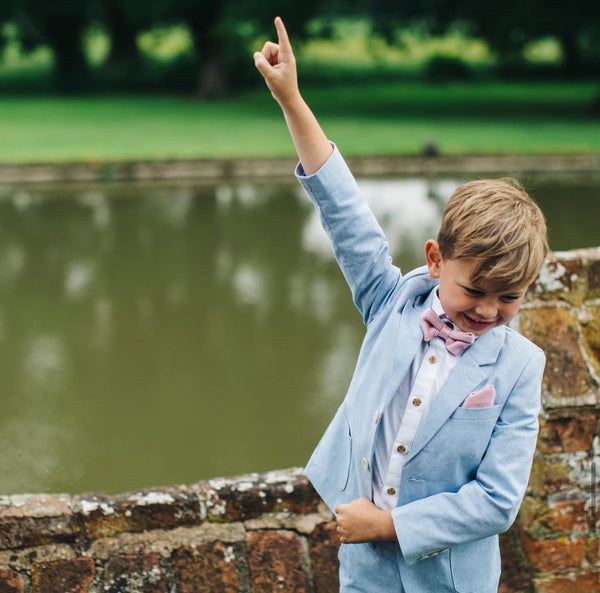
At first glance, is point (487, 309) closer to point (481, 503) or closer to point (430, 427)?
point (430, 427)

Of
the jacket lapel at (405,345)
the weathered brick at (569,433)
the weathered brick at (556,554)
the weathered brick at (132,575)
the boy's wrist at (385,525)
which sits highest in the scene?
the jacket lapel at (405,345)

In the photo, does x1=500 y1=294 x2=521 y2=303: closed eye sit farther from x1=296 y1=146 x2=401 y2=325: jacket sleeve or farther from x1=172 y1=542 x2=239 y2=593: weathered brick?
x1=172 y1=542 x2=239 y2=593: weathered brick

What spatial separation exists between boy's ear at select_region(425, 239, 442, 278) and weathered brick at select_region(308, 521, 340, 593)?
0.84m

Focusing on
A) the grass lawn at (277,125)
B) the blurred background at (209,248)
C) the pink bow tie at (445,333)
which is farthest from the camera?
the grass lawn at (277,125)

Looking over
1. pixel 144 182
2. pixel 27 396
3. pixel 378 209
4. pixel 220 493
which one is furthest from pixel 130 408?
pixel 144 182

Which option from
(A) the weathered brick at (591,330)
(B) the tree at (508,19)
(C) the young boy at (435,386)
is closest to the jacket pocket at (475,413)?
(C) the young boy at (435,386)

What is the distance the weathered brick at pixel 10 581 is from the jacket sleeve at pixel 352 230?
109 cm

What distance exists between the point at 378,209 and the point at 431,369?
862cm

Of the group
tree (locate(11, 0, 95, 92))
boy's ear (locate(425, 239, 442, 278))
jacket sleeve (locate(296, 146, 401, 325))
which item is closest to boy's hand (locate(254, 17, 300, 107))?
jacket sleeve (locate(296, 146, 401, 325))

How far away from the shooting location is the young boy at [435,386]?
179 centimetres

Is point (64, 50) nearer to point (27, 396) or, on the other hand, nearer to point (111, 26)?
point (111, 26)

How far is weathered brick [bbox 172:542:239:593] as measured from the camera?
228 cm

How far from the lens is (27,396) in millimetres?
5379

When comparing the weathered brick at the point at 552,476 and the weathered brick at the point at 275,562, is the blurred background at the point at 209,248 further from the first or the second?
the weathered brick at the point at 275,562
